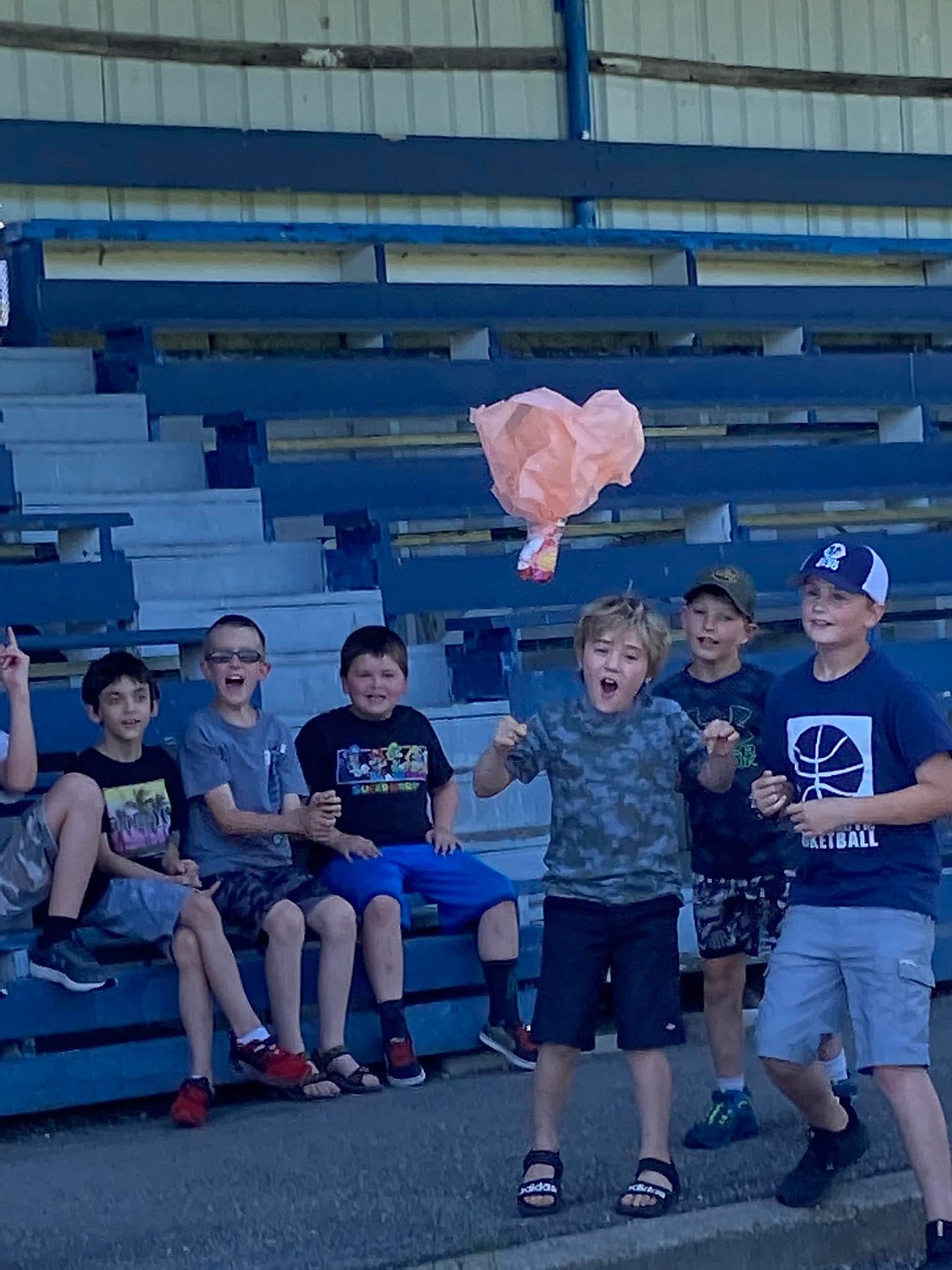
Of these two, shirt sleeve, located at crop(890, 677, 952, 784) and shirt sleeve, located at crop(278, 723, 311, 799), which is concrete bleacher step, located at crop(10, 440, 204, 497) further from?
shirt sleeve, located at crop(890, 677, 952, 784)

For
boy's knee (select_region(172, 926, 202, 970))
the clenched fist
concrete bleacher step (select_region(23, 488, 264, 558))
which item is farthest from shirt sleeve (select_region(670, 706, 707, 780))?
concrete bleacher step (select_region(23, 488, 264, 558))

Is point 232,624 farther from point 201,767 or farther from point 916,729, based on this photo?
point 916,729

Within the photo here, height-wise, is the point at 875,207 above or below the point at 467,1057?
above

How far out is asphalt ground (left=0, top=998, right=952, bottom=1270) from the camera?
497cm

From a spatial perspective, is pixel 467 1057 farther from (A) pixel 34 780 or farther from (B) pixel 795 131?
(B) pixel 795 131

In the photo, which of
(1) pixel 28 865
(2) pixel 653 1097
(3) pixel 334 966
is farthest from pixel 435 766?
(2) pixel 653 1097

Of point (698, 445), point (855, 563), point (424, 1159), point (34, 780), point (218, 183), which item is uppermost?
point (218, 183)

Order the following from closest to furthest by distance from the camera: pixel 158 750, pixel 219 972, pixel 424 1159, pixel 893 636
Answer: pixel 424 1159 < pixel 219 972 < pixel 158 750 < pixel 893 636

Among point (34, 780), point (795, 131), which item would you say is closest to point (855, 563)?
point (34, 780)

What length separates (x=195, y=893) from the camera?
6.48m

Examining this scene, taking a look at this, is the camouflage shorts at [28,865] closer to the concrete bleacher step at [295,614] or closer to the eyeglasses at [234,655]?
the eyeglasses at [234,655]

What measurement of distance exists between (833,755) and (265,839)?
8.12 feet

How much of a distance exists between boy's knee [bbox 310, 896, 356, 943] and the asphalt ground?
1.61 ft

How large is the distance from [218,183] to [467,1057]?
5069 mm
